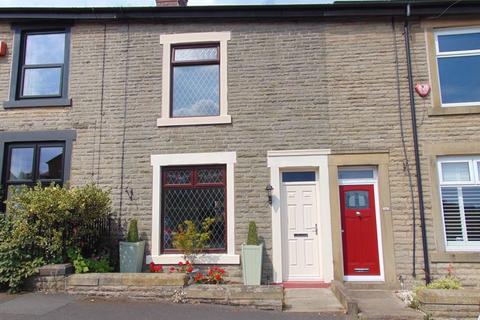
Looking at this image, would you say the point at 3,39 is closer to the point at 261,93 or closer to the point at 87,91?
the point at 87,91

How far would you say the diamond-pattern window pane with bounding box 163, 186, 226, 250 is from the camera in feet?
26.2

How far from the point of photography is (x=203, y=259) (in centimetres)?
778

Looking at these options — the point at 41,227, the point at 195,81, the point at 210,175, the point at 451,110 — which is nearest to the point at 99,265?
the point at 41,227

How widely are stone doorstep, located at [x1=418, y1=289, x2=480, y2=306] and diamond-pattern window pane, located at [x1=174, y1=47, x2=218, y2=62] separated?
6.31 m

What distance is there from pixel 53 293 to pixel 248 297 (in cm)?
349

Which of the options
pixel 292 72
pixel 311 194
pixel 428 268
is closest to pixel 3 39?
pixel 292 72

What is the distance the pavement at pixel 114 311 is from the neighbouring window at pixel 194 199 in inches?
77.5

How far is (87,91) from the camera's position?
28.2 ft

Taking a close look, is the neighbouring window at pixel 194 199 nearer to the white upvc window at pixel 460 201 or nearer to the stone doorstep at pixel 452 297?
the stone doorstep at pixel 452 297

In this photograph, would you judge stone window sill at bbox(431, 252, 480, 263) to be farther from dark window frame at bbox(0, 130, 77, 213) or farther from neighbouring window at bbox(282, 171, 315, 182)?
dark window frame at bbox(0, 130, 77, 213)

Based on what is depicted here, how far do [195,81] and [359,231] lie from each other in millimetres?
4842

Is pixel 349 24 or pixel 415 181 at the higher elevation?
pixel 349 24

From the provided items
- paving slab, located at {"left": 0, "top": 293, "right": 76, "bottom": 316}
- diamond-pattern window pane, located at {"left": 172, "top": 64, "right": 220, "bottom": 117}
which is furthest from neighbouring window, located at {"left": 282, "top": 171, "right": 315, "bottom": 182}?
paving slab, located at {"left": 0, "top": 293, "right": 76, "bottom": 316}

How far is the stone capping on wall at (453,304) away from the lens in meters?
5.54
